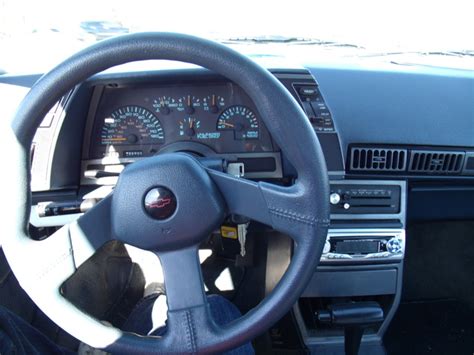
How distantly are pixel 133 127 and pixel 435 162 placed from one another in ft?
3.74

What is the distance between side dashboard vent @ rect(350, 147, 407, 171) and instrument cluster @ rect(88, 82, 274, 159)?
33 cm

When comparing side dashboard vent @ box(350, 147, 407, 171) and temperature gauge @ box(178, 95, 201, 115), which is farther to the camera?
side dashboard vent @ box(350, 147, 407, 171)

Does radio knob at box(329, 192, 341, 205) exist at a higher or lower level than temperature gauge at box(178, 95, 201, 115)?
lower

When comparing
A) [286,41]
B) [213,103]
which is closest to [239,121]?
[213,103]

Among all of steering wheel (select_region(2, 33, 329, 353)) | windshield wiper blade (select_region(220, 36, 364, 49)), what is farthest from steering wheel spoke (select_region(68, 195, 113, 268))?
windshield wiper blade (select_region(220, 36, 364, 49))

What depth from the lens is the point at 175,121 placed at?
1.81 meters

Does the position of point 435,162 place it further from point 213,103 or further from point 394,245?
point 213,103

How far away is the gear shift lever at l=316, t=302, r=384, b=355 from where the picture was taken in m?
1.81

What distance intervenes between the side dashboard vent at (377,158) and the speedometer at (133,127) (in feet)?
2.32

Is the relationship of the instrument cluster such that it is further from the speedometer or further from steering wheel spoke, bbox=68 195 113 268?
steering wheel spoke, bbox=68 195 113 268

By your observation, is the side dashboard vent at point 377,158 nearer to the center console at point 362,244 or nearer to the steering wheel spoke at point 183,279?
the center console at point 362,244

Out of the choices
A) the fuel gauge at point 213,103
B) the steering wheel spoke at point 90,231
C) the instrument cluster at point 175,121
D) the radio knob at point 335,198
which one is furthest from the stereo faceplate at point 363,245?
the steering wheel spoke at point 90,231

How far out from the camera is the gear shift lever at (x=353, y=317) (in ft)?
5.95

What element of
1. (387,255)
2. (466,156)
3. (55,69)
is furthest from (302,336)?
(55,69)
